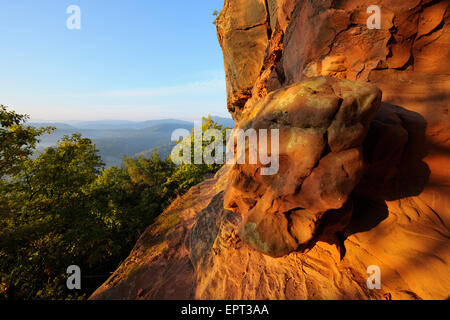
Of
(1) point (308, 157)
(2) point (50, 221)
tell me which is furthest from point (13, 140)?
(1) point (308, 157)

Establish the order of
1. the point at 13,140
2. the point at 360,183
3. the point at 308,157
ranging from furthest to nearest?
the point at 13,140, the point at 360,183, the point at 308,157

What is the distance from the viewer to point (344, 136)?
2.38m

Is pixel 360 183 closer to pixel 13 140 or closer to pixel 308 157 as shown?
pixel 308 157

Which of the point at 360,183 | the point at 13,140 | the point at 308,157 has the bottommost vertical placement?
the point at 360,183

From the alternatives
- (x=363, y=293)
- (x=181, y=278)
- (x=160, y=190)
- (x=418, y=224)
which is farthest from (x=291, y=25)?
(x=160, y=190)

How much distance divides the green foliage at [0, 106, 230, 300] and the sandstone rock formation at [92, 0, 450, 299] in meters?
6.24

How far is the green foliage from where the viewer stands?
686cm

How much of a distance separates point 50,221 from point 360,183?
1224 centimetres

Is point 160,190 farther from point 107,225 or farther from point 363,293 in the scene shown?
point 363,293

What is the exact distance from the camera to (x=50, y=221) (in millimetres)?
7746

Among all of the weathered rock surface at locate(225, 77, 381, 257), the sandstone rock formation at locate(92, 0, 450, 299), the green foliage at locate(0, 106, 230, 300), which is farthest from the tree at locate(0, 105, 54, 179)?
the weathered rock surface at locate(225, 77, 381, 257)

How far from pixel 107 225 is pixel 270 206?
12.2 meters

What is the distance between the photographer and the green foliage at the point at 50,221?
686 cm

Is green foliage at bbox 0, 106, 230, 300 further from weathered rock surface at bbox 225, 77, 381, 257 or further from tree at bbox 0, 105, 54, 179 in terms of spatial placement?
weathered rock surface at bbox 225, 77, 381, 257
